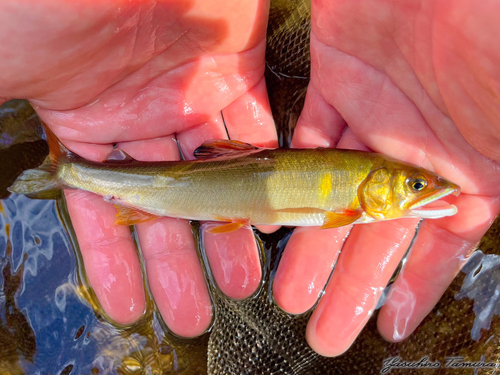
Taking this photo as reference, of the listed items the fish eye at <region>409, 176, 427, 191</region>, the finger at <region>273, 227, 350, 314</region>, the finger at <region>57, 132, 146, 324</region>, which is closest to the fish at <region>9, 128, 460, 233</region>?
the fish eye at <region>409, 176, 427, 191</region>

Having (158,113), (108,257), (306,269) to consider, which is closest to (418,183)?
(306,269)

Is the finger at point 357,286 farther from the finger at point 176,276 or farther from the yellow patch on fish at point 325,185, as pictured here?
the finger at point 176,276

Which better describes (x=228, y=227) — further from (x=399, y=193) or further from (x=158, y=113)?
(x=399, y=193)

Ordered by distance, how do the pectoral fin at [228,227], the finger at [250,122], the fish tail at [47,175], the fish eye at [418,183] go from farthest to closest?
the finger at [250,122]
the fish tail at [47,175]
the pectoral fin at [228,227]
the fish eye at [418,183]

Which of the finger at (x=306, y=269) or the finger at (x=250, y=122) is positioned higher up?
the finger at (x=250, y=122)

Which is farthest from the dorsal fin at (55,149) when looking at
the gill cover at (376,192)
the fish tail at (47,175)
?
the gill cover at (376,192)

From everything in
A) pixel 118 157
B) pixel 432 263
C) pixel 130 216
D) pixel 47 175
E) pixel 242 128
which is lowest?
pixel 432 263

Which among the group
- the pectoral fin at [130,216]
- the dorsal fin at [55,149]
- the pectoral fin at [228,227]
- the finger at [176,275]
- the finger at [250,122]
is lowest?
the finger at [176,275]
